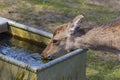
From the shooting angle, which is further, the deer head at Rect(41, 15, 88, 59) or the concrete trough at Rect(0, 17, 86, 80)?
the deer head at Rect(41, 15, 88, 59)

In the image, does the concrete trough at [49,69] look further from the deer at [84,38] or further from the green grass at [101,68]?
the green grass at [101,68]

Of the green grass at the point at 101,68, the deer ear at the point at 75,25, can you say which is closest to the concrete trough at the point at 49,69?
the deer ear at the point at 75,25

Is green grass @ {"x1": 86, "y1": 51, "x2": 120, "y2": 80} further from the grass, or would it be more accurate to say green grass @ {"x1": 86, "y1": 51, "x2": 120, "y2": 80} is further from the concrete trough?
the concrete trough

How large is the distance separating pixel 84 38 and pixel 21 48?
2.97 ft

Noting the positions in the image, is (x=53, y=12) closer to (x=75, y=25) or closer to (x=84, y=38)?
(x=84, y=38)

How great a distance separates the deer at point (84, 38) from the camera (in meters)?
5.38

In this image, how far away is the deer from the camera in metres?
5.38

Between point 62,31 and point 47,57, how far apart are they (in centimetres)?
49

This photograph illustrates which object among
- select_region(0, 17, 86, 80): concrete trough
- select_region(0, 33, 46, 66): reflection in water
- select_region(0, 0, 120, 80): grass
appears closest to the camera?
select_region(0, 17, 86, 80): concrete trough

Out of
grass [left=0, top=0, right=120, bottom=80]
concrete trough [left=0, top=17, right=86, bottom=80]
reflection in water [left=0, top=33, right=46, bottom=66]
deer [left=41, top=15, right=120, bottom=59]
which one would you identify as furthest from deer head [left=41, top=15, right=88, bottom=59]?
grass [left=0, top=0, right=120, bottom=80]

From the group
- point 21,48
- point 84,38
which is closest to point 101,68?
point 84,38

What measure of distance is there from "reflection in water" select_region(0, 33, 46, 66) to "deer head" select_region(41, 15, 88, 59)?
17 cm

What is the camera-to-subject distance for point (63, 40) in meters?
5.61

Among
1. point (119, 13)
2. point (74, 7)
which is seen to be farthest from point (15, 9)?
point (119, 13)
